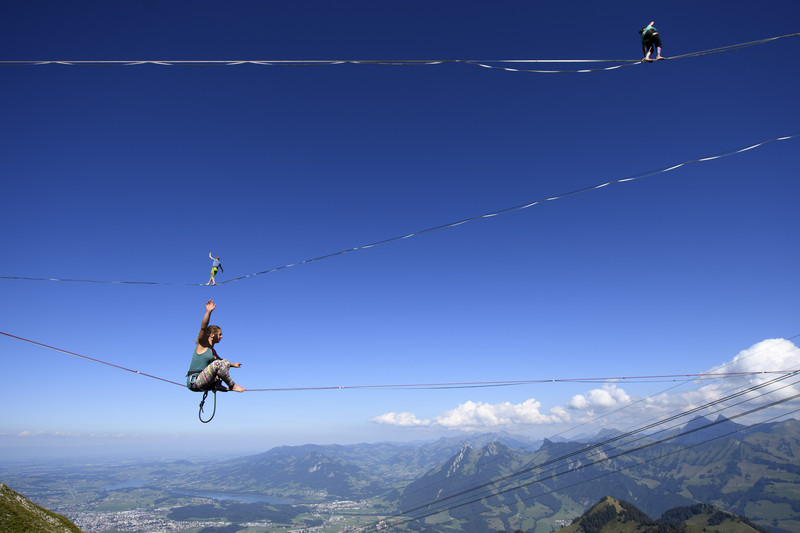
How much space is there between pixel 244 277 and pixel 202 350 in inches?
279

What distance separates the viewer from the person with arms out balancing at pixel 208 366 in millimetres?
9969

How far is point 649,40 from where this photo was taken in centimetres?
1080

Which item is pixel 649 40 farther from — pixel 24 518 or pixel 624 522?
pixel 624 522

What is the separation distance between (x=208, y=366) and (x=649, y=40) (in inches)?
610

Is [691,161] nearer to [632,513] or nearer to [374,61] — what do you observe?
[374,61]

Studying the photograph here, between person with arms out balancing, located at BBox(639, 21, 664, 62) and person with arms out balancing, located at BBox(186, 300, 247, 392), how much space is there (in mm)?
14576

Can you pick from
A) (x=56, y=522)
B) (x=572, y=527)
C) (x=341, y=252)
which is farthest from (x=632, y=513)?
(x=341, y=252)

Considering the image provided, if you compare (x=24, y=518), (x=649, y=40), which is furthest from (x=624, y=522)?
(x=649, y=40)

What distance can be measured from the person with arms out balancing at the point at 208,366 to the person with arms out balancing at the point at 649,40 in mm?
14576

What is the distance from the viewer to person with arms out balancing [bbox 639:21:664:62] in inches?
417

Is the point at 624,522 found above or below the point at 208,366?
below

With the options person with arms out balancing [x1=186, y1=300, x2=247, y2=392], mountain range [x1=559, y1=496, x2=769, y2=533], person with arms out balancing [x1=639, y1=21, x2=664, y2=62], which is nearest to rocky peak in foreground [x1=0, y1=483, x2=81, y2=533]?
person with arms out balancing [x1=186, y1=300, x2=247, y2=392]

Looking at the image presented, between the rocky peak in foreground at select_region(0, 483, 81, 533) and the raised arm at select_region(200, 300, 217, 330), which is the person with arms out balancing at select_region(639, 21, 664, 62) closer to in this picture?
the raised arm at select_region(200, 300, 217, 330)

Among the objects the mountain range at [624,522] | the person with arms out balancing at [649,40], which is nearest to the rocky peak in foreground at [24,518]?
the person with arms out balancing at [649,40]
